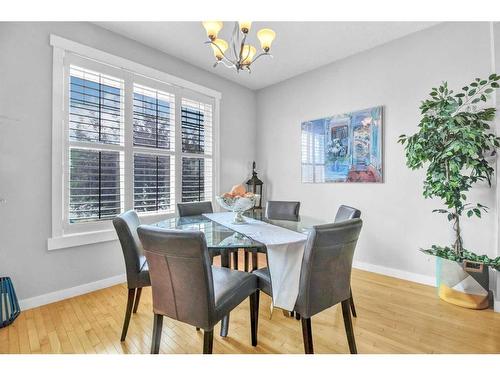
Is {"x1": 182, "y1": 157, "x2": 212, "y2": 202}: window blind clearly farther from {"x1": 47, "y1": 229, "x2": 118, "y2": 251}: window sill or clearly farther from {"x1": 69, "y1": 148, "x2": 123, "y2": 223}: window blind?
{"x1": 47, "y1": 229, "x2": 118, "y2": 251}: window sill

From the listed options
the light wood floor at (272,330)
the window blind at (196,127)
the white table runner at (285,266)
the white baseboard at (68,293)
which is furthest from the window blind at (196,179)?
the white table runner at (285,266)

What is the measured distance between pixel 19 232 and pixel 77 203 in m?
0.48

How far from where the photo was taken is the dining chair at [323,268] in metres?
1.34

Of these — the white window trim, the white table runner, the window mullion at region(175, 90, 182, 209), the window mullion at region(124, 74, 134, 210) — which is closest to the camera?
the white table runner

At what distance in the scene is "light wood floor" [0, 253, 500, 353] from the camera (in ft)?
5.45

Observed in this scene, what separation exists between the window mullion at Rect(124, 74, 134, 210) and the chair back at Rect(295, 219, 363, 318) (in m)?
2.23

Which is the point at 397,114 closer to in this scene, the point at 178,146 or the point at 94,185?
the point at 178,146

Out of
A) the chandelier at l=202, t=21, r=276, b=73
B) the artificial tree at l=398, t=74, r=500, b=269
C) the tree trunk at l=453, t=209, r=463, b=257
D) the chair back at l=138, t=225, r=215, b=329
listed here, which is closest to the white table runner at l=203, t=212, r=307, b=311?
the chair back at l=138, t=225, r=215, b=329
